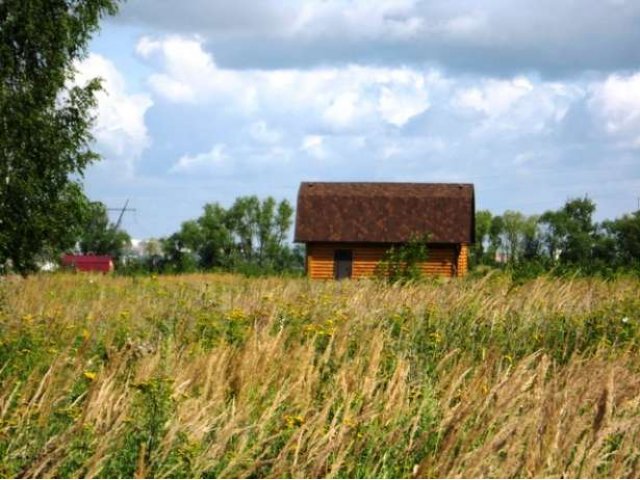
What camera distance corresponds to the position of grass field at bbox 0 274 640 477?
5.06 m

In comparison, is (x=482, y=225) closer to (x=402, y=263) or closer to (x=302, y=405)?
(x=402, y=263)

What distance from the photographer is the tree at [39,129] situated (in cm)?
2606

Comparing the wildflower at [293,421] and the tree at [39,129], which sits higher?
the tree at [39,129]

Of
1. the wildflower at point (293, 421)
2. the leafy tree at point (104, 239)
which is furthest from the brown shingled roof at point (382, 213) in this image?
the leafy tree at point (104, 239)

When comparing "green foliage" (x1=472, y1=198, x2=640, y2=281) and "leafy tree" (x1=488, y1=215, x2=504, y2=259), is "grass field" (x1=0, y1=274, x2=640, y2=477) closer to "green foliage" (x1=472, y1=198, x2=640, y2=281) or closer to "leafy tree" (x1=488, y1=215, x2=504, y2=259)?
"green foliage" (x1=472, y1=198, x2=640, y2=281)

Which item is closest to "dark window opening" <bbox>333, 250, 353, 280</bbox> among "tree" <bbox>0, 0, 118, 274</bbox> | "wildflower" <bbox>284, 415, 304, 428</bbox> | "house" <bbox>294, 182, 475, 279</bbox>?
"house" <bbox>294, 182, 475, 279</bbox>

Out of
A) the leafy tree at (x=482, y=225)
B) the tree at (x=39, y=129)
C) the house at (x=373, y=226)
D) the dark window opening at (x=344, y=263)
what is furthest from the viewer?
the leafy tree at (x=482, y=225)

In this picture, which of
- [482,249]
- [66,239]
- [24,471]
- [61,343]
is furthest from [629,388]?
[482,249]

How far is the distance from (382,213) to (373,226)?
35.6 inches

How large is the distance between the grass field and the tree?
17009 millimetres

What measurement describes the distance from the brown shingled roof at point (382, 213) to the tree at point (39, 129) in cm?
1301

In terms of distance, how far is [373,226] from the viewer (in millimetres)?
39969

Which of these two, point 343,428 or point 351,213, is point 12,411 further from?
point 351,213

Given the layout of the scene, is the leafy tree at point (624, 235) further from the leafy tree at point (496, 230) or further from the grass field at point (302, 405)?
the grass field at point (302, 405)
